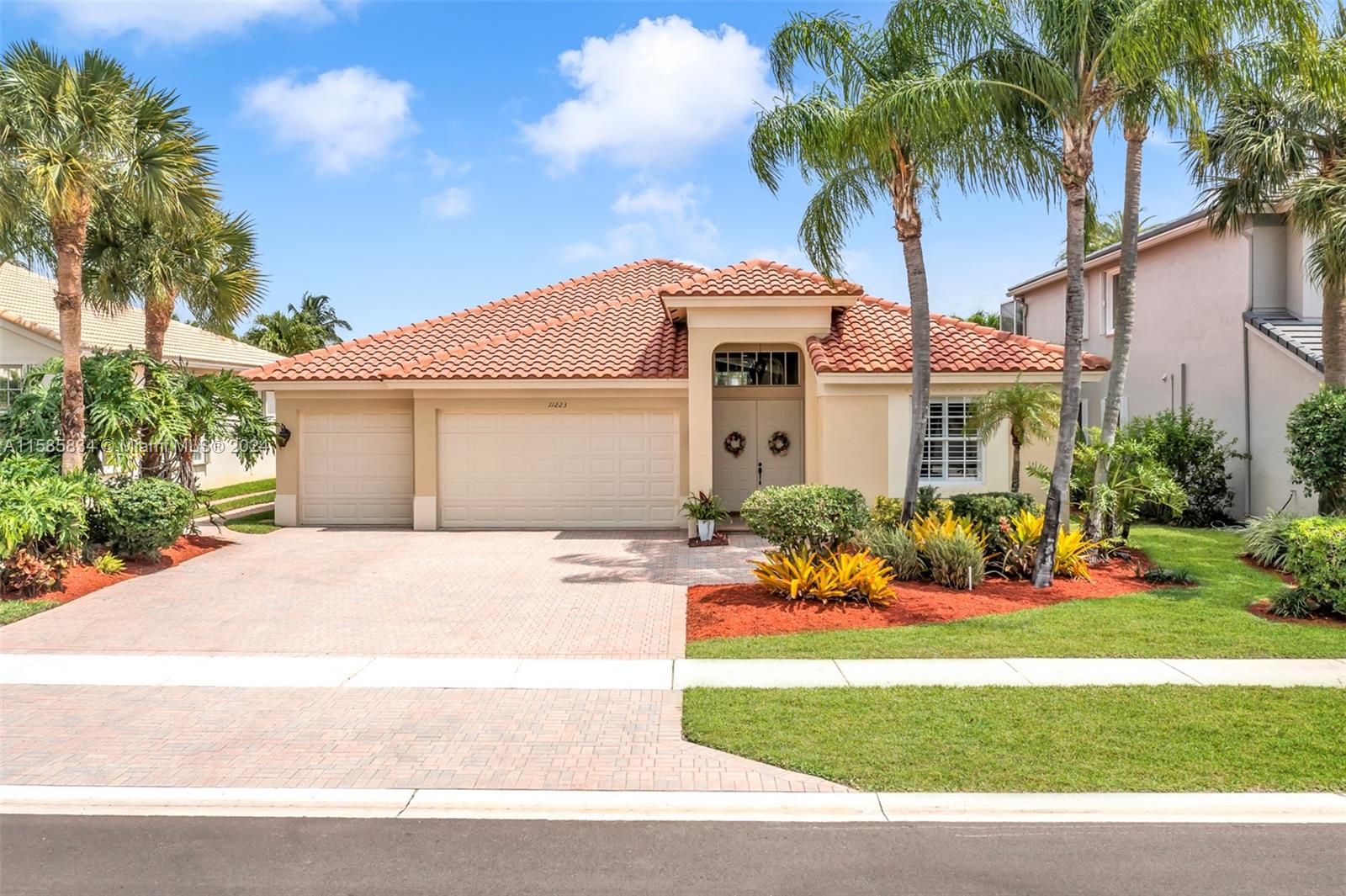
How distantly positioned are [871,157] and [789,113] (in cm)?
188

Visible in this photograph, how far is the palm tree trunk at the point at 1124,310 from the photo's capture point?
13.3 m

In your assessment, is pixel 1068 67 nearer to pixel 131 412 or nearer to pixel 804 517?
pixel 804 517

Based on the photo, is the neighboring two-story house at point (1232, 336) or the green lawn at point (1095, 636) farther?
the neighboring two-story house at point (1232, 336)

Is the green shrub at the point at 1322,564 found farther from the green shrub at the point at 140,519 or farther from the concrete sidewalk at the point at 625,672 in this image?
the green shrub at the point at 140,519

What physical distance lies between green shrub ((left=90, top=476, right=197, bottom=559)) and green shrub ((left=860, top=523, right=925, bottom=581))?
10.4 m

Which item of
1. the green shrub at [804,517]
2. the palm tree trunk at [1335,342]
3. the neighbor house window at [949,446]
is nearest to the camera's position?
the green shrub at [804,517]

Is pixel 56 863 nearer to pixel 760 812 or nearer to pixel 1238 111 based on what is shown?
pixel 760 812

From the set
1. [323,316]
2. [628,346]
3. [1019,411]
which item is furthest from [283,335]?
[1019,411]

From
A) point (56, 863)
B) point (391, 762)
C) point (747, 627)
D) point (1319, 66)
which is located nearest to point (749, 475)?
point (747, 627)

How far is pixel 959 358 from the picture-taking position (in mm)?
17469

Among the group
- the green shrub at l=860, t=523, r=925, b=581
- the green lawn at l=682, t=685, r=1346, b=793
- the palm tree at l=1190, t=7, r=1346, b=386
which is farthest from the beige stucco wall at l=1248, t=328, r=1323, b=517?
the green lawn at l=682, t=685, r=1346, b=793

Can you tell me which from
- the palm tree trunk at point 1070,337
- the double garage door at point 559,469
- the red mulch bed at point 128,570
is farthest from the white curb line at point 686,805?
the double garage door at point 559,469

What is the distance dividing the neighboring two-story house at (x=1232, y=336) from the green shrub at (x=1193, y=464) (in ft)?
2.25

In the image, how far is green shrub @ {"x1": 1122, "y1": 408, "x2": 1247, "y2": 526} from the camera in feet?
58.4
